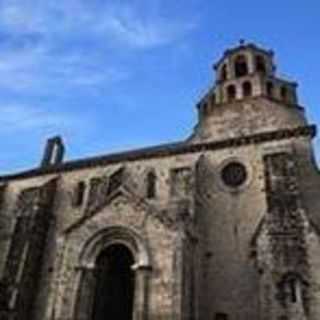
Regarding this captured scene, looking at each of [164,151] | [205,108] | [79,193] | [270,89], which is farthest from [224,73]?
[79,193]

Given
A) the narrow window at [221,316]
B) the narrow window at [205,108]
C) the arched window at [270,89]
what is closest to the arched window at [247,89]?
the arched window at [270,89]

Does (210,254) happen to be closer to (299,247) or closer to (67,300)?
(299,247)

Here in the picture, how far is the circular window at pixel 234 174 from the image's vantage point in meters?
22.2

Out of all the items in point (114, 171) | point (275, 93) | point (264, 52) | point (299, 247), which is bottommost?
point (299, 247)

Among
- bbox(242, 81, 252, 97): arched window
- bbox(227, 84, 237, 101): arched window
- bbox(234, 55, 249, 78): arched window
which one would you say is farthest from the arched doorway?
bbox(234, 55, 249, 78): arched window

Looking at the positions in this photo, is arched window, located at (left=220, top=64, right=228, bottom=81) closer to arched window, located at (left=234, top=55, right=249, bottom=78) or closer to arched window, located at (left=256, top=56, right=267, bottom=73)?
arched window, located at (left=234, top=55, right=249, bottom=78)

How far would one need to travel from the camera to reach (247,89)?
85.5ft

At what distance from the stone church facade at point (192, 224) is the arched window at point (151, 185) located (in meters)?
0.11

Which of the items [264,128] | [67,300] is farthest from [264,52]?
[67,300]

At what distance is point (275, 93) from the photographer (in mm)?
25578

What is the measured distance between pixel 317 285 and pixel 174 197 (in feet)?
24.3

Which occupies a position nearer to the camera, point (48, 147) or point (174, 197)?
point (174, 197)

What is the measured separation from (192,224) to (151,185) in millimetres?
4089

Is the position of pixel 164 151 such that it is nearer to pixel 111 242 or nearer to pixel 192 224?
pixel 192 224
